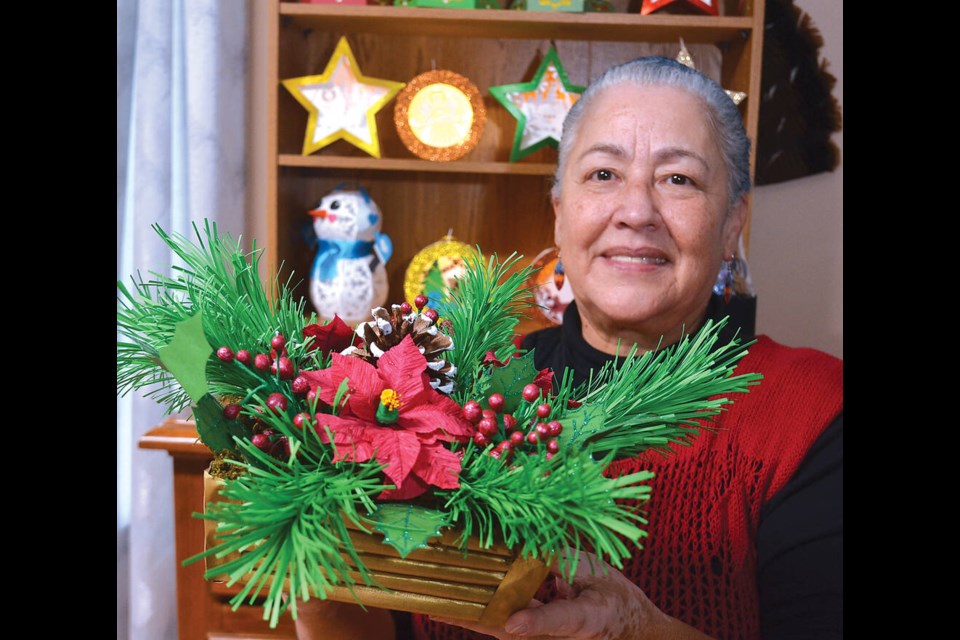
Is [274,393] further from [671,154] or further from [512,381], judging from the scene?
[671,154]

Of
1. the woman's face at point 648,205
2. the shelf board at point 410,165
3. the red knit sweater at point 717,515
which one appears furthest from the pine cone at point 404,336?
the shelf board at point 410,165

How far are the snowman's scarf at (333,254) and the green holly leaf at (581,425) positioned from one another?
1248 millimetres

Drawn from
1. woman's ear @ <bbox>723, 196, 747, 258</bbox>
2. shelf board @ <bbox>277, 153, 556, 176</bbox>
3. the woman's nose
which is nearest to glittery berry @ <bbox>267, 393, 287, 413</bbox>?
the woman's nose

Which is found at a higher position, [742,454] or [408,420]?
[408,420]

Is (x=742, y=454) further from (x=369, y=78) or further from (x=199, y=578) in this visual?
(x=369, y=78)

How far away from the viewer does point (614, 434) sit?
0.51 m

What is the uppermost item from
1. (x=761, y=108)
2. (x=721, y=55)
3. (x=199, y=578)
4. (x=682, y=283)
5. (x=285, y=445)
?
(x=721, y=55)

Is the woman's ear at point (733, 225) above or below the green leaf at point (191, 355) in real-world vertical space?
above

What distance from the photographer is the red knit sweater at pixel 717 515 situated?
96 cm

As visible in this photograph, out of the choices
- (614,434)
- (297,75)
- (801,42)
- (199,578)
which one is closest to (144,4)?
(297,75)

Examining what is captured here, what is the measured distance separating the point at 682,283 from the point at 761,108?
37.6 inches

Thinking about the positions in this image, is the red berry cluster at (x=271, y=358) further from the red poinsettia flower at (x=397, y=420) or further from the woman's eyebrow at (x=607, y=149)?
the woman's eyebrow at (x=607, y=149)

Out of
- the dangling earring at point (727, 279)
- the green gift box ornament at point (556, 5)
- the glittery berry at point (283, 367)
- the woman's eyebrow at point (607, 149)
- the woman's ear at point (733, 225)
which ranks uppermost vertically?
the green gift box ornament at point (556, 5)
